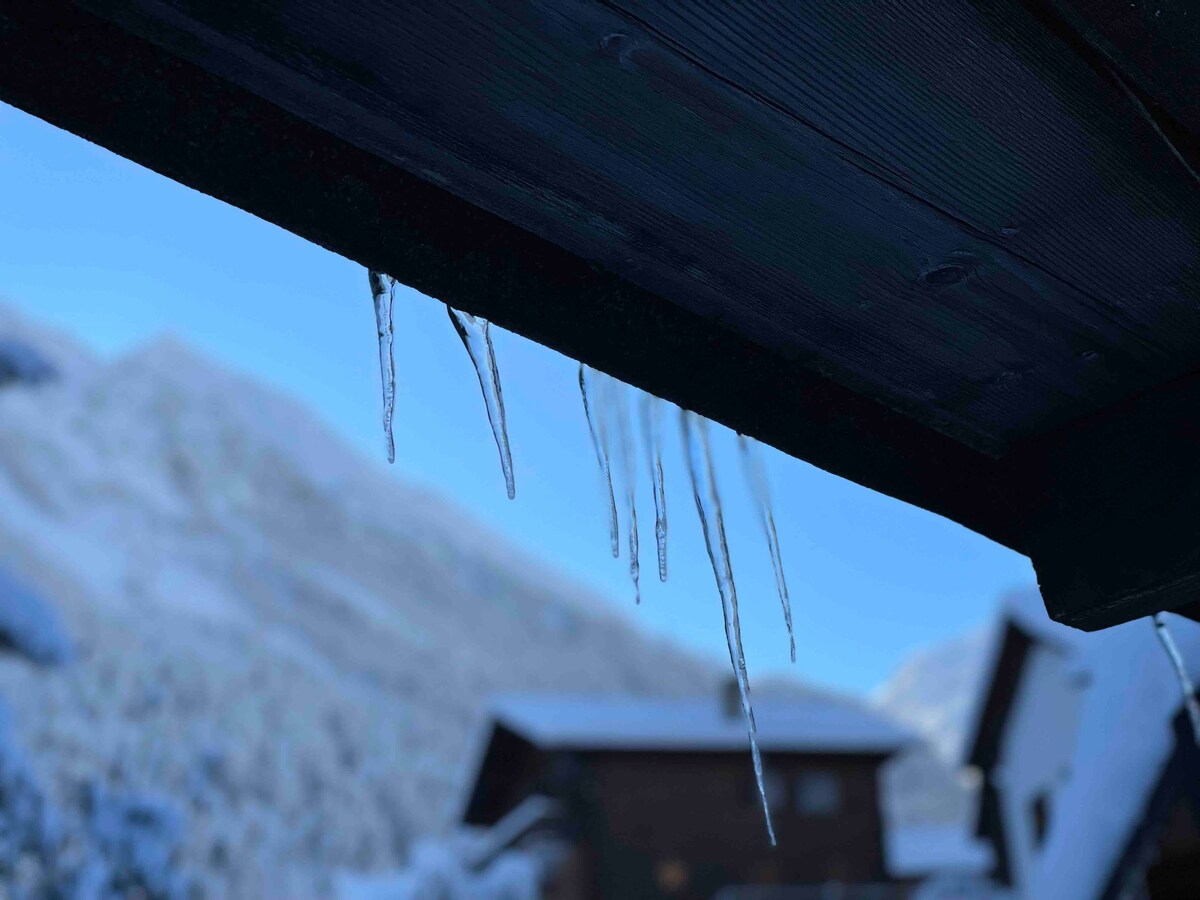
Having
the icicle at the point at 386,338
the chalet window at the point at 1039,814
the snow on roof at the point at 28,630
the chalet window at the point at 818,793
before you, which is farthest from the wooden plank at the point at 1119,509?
the chalet window at the point at 818,793

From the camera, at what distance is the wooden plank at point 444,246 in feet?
3.59

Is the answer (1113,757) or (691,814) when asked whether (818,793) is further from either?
(1113,757)

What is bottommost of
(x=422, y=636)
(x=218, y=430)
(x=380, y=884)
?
(x=380, y=884)

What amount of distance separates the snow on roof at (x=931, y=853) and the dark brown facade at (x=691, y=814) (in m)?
1.53

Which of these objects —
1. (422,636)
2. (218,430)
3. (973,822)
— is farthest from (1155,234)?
(218,430)

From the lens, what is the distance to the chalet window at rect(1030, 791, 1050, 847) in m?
17.9

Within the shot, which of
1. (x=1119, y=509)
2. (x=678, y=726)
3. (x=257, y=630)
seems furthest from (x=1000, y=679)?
(x=257, y=630)

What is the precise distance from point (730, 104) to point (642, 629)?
10020 centimetres

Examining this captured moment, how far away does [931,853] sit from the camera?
105 feet

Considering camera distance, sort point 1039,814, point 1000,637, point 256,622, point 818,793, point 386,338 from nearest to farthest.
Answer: point 386,338
point 1039,814
point 1000,637
point 818,793
point 256,622

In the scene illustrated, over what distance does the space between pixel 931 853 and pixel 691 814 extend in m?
11.8

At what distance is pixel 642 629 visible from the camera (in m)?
99.8

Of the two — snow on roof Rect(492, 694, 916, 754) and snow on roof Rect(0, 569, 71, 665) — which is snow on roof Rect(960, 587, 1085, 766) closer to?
snow on roof Rect(492, 694, 916, 754)

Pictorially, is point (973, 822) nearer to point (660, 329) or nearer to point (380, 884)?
point (380, 884)
